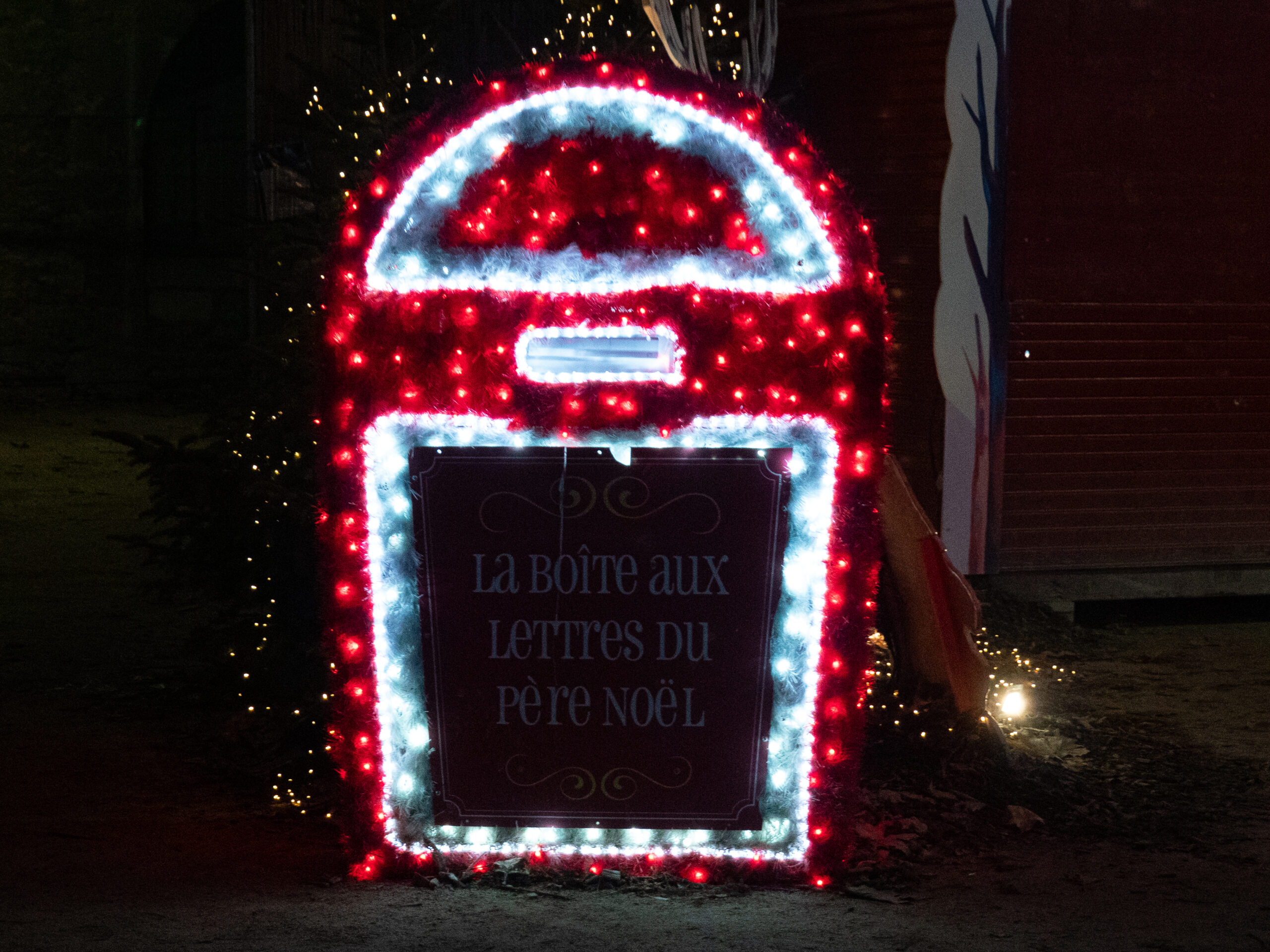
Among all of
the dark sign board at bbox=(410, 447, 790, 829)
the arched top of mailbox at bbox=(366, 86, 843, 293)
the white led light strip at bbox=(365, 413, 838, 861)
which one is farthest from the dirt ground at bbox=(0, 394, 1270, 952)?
the arched top of mailbox at bbox=(366, 86, 843, 293)

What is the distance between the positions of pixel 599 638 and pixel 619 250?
104 centimetres

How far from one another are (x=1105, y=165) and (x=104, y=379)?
1534cm

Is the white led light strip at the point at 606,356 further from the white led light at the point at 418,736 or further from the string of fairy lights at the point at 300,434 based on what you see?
the string of fairy lights at the point at 300,434

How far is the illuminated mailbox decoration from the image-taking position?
12.6 feet

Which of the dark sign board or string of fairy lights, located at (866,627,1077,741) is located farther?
string of fairy lights, located at (866,627,1077,741)

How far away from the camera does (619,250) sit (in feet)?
12.6

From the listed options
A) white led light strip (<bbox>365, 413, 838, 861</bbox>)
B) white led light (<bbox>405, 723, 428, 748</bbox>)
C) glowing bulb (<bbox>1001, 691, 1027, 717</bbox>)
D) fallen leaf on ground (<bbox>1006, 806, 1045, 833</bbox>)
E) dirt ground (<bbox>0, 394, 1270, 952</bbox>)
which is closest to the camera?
dirt ground (<bbox>0, 394, 1270, 952</bbox>)

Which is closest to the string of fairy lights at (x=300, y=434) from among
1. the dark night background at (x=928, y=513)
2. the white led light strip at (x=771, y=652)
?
the dark night background at (x=928, y=513)

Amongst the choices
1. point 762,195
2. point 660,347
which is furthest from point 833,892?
point 762,195

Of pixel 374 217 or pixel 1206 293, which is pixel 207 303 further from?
pixel 374 217

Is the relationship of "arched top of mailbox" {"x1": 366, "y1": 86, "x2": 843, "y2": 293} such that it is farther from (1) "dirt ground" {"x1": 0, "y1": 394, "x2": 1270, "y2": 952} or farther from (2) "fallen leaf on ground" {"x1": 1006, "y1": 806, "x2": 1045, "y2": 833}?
(2) "fallen leaf on ground" {"x1": 1006, "y1": 806, "x2": 1045, "y2": 833}

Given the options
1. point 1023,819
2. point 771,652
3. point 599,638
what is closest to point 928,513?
point 1023,819

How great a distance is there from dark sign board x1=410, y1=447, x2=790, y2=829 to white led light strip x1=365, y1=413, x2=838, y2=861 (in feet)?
Result: 0.13

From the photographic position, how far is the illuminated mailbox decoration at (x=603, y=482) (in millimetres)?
3826
